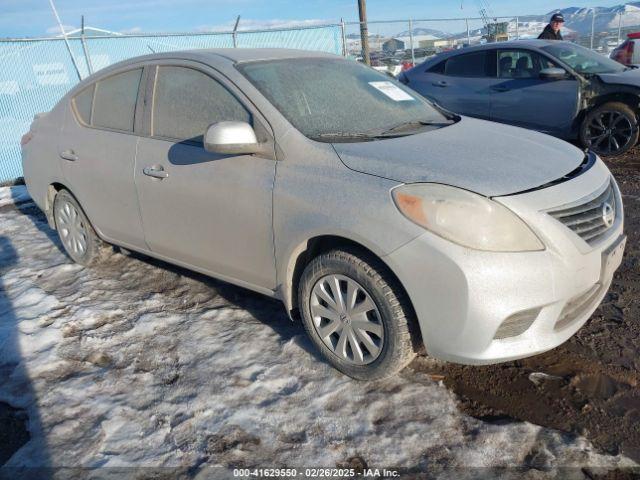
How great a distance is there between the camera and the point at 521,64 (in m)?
7.41

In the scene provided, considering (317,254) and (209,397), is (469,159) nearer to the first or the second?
(317,254)

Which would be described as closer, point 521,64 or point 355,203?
point 355,203

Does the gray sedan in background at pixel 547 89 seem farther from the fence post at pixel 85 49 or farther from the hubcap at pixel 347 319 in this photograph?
the fence post at pixel 85 49

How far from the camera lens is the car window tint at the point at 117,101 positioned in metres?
3.74

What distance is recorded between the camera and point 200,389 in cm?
284

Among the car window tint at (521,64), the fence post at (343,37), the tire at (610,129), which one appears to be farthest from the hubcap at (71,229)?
the fence post at (343,37)

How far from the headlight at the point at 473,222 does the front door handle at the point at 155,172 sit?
1706 millimetres

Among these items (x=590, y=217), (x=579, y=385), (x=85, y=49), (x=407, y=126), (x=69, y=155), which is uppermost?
(x=85, y=49)

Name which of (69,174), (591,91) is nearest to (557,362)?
(69,174)

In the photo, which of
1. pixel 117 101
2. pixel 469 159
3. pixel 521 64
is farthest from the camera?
pixel 521 64

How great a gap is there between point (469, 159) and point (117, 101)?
8.46ft

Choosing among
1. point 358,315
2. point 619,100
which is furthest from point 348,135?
point 619,100

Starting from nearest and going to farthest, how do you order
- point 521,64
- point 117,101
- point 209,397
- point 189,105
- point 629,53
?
point 209,397, point 189,105, point 117,101, point 521,64, point 629,53

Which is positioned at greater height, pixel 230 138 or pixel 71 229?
pixel 230 138
